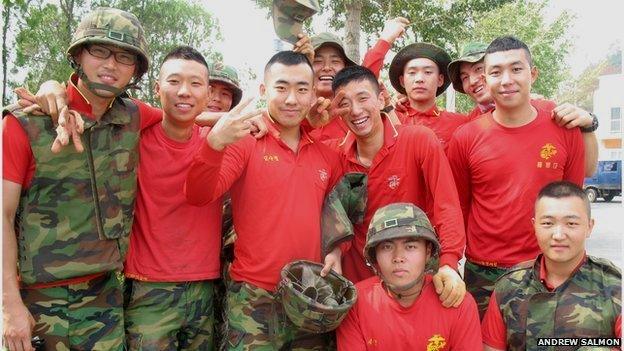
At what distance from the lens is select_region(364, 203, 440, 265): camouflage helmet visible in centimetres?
335

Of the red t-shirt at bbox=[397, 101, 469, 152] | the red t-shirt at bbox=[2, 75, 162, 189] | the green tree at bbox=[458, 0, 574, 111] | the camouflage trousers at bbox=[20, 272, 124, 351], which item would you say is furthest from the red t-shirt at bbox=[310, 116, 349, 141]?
the green tree at bbox=[458, 0, 574, 111]

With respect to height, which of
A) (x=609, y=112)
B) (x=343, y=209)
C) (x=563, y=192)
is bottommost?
(x=343, y=209)

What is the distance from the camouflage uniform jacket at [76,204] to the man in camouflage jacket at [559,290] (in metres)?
2.47

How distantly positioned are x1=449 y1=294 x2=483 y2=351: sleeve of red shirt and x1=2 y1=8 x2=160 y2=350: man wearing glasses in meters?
2.08

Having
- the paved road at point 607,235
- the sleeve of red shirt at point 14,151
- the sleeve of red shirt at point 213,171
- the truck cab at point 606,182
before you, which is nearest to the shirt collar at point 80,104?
the sleeve of red shirt at point 14,151

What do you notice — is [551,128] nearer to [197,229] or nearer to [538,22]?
[197,229]

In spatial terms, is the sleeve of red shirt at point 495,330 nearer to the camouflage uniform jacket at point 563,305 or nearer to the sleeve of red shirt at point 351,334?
the camouflage uniform jacket at point 563,305

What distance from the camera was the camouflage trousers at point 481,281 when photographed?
4168 mm

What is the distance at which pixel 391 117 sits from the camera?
14.0 ft

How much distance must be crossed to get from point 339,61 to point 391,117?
4.27ft

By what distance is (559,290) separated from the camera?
11.4ft

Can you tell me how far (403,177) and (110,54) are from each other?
2.12 metres

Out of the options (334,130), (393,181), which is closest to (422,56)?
(334,130)

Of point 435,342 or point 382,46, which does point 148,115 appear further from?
point 382,46
